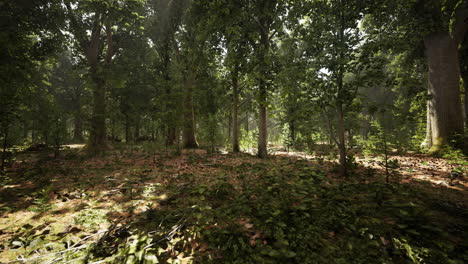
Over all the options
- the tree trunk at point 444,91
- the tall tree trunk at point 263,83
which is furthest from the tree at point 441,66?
the tall tree trunk at point 263,83

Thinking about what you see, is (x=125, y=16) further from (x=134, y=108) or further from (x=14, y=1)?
(x=134, y=108)

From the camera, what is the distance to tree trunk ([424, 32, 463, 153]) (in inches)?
320

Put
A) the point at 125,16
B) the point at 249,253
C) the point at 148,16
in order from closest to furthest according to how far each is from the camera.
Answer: the point at 249,253 → the point at 125,16 → the point at 148,16

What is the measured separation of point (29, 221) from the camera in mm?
3309

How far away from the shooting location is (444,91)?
325 inches

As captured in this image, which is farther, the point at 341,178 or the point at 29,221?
the point at 341,178

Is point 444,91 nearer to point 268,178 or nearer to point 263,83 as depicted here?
point 263,83

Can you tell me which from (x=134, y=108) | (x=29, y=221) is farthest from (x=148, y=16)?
(x=29, y=221)

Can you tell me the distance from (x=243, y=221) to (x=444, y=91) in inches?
448

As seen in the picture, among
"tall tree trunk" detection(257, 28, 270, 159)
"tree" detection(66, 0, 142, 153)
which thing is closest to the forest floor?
"tall tree trunk" detection(257, 28, 270, 159)

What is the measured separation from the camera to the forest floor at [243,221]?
2.37m

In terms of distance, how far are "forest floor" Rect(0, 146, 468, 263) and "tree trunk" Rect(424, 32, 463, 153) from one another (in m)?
4.41

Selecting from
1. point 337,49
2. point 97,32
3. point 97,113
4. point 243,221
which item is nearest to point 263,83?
Answer: point 337,49

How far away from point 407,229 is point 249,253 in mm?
2422
